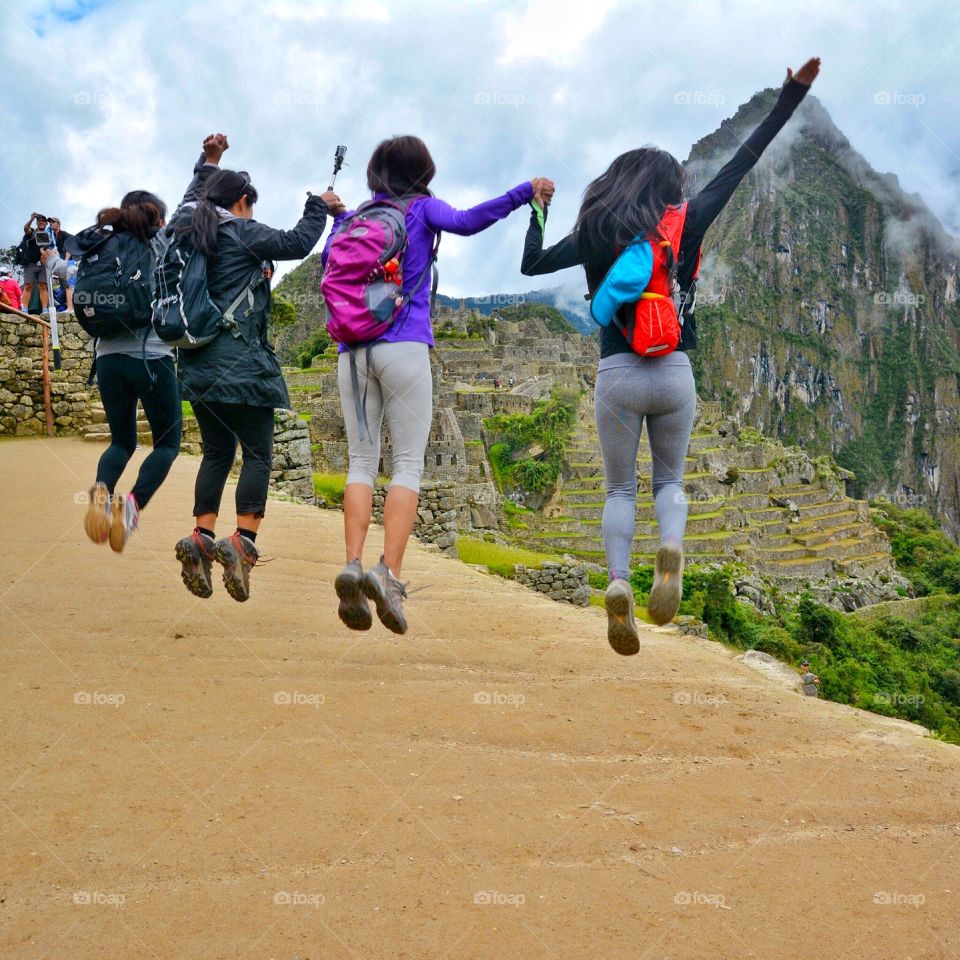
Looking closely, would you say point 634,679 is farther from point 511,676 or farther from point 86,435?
point 86,435

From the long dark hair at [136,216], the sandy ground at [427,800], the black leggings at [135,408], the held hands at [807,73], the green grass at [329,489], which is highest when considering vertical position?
the held hands at [807,73]

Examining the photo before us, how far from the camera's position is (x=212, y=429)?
502 centimetres

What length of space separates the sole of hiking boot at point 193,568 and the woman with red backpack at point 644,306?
6.86 ft

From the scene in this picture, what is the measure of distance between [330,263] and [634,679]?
3.60 metres

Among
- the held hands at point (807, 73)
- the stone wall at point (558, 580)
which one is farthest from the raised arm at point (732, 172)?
the stone wall at point (558, 580)

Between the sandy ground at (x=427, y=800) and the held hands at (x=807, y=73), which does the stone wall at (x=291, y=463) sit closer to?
the sandy ground at (x=427, y=800)

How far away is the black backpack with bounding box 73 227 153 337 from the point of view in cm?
503

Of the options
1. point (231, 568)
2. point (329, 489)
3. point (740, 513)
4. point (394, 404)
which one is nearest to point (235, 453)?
point (231, 568)

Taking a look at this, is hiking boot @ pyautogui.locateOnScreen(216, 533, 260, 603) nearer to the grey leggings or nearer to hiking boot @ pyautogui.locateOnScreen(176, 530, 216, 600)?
hiking boot @ pyautogui.locateOnScreen(176, 530, 216, 600)

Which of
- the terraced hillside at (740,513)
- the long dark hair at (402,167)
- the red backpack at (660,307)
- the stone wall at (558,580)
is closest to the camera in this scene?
the red backpack at (660,307)

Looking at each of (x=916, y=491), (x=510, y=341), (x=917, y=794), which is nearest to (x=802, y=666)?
(x=917, y=794)

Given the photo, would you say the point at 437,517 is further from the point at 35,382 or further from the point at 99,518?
the point at 99,518

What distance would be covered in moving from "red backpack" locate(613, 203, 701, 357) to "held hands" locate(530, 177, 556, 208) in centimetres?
53

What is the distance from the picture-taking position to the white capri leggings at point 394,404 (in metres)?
4.39
